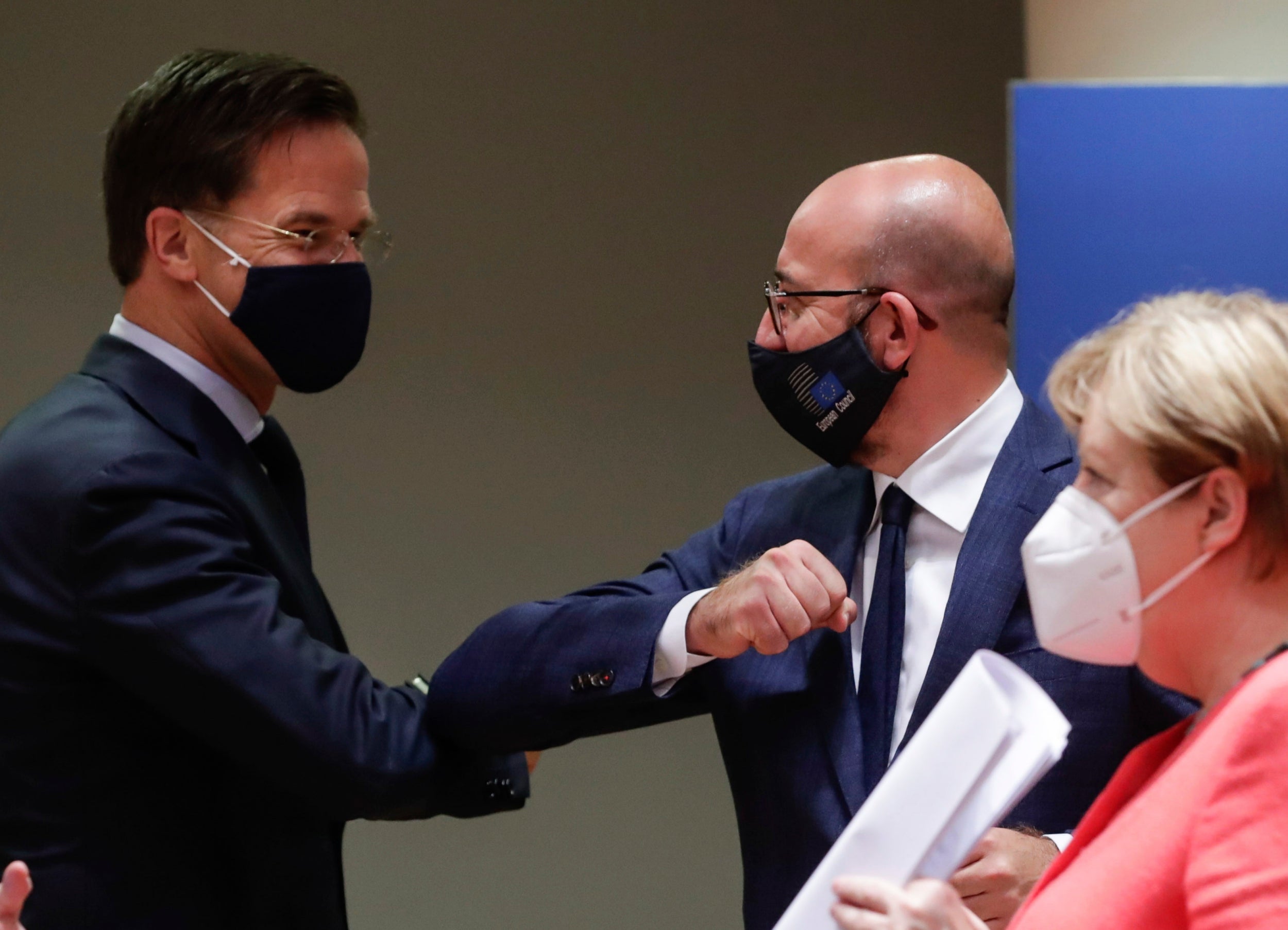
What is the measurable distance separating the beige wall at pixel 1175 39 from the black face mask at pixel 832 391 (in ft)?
2.18

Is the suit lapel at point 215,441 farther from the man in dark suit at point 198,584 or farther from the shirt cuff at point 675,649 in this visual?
the shirt cuff at point 675,649

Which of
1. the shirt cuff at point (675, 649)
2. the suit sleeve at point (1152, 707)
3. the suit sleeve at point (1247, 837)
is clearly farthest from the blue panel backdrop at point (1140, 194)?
the suit sleeve at point (1247, 837)

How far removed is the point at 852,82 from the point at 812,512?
2550 millimetres

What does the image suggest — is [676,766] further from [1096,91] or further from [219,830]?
[1096,91]

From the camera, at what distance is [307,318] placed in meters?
2.00

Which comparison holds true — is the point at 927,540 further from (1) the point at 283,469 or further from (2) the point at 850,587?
(1) the point at 283,469

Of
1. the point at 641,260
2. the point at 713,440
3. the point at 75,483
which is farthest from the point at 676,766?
the point at 75,483

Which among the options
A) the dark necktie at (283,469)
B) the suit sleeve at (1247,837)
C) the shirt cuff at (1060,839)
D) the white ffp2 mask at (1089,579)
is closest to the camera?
the suit sleeve at (1247,837)

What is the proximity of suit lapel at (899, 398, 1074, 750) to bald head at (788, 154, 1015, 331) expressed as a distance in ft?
0.72

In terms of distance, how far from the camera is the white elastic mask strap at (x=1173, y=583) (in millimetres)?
1096

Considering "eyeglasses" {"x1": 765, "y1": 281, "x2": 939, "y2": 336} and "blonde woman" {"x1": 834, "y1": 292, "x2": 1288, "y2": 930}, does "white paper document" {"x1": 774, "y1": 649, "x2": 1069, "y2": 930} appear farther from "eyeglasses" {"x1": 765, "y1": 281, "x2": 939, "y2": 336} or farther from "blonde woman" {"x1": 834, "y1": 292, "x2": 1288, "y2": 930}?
"eyeglasses" {"x1": 765, "y1": 281, "x2": 939, "y2": 336}

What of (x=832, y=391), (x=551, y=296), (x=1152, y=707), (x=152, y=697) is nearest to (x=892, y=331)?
(x=832, y=391)

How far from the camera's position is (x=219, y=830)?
1.80m

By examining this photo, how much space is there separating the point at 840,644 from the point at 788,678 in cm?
8
